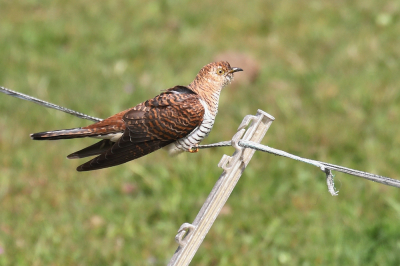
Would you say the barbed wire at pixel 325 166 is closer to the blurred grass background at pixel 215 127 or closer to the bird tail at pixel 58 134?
the bird tail at pixel 58 134

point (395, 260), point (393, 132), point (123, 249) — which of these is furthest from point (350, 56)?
point (123, 249)

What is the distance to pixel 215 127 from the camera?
6.01 meters

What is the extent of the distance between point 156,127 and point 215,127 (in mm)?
3493

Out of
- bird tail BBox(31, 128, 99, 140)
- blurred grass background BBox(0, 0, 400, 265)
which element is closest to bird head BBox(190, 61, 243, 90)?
bird tail BBox(31, 128, 99, 140)

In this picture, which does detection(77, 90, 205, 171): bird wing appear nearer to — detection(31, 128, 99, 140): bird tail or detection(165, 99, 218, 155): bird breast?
detection(165, 99, 218, 155): bird breast

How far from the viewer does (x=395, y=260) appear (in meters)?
4.20

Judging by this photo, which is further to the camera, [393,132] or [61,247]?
[393,132]

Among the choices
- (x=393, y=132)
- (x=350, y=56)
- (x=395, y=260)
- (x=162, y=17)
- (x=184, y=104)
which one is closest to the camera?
(x=184, y=104)

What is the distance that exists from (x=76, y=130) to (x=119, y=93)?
4.04 m

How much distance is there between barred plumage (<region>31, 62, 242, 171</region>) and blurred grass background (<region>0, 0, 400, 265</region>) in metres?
2.11

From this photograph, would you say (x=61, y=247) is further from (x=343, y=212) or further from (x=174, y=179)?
(x=343, y=212)

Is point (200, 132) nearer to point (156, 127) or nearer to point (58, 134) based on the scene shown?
point (156, 127)

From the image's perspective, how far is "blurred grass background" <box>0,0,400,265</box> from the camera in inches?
181

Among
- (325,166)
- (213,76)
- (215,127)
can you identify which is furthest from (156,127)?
(215,127)
